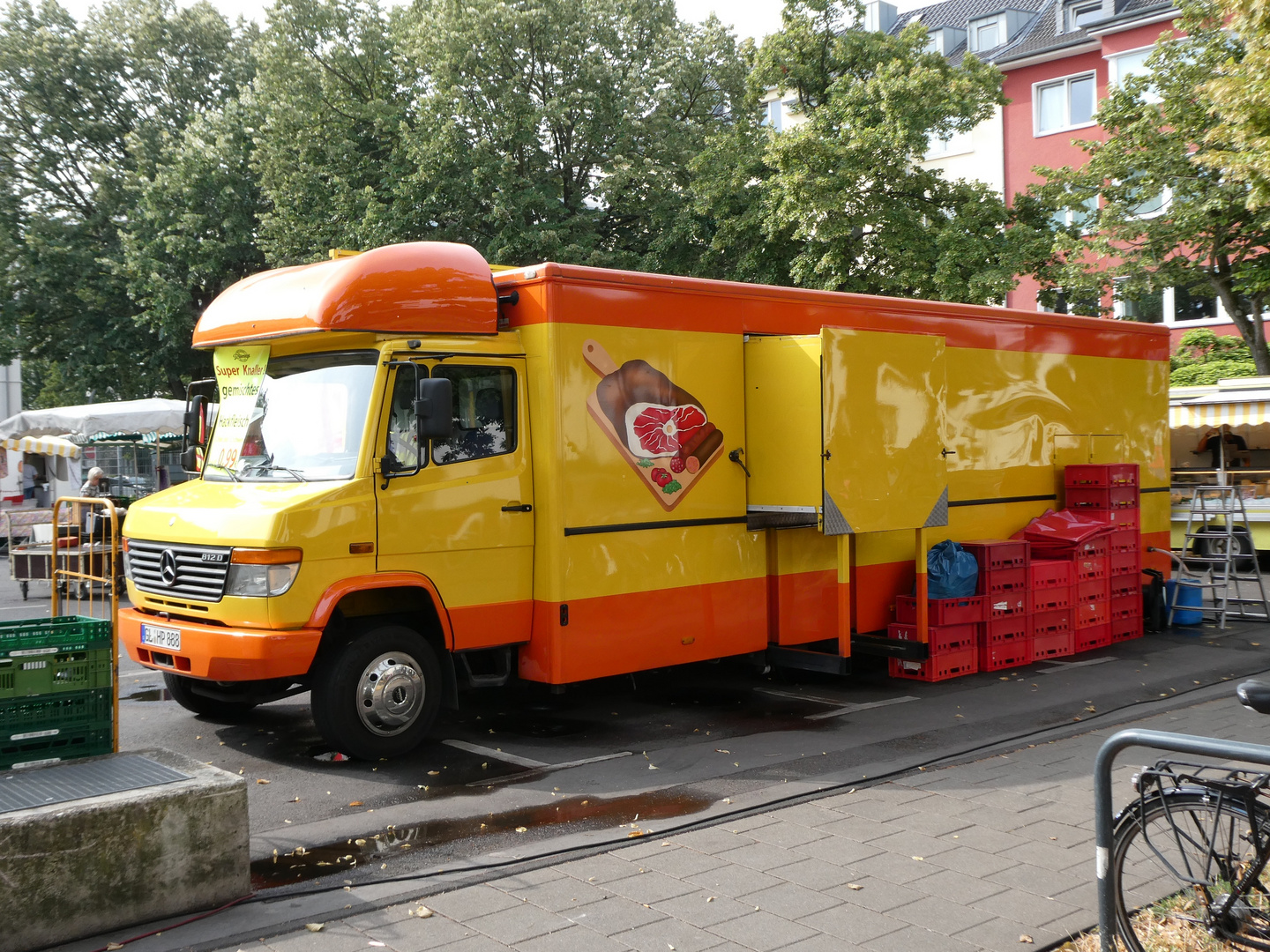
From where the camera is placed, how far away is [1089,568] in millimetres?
11180

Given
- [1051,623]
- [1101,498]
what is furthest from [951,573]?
[1101,498]

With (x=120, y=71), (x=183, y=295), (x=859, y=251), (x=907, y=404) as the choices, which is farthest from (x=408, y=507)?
(x=120, y=71)

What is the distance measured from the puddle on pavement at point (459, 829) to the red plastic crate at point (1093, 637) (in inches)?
244

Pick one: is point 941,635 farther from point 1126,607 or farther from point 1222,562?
point 1222,562

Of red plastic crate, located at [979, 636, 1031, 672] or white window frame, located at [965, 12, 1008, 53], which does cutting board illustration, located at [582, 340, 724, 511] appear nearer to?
red plastic crate, located at [979, 636, 1031, 672]

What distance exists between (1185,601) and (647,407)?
24.9 ft

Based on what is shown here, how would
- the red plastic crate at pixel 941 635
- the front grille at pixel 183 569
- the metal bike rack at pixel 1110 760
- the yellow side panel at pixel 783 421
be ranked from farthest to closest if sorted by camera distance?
the red plastic crate at pixel 941 635, the yellow side panel at pixel 783 421, the front grille at pixel 183 569, the metal bike rack at pixel 1110 760

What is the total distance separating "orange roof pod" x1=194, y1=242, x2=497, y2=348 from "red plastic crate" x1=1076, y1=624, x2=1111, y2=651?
6.83 metres

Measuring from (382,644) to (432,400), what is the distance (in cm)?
159

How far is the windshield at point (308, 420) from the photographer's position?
7.24 metres

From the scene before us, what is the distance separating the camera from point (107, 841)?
4.56 metres

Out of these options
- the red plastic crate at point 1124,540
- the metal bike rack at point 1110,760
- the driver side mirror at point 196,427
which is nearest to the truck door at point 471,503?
the driver side mirror at point 196,427

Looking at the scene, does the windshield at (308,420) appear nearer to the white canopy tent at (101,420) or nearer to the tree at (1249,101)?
the tree at (1249,101)

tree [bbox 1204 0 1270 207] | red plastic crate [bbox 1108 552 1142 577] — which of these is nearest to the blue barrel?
red plastic crate [bbox 1108 552 1142 577]
